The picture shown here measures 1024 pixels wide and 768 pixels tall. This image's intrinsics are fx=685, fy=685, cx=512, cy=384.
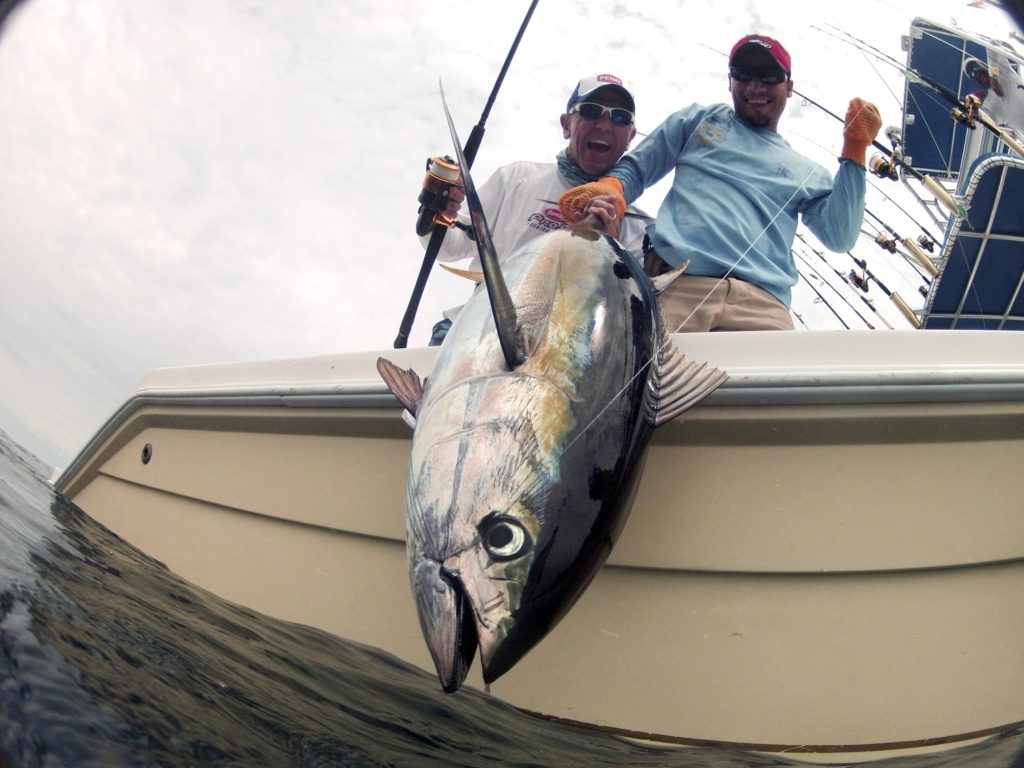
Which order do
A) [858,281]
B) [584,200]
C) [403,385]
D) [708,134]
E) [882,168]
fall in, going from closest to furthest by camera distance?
[403,385], [584,200], [708,134], [882,168], [858,281]

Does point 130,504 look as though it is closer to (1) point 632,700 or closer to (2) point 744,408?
(1) point 632,700

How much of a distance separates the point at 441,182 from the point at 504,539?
1808mm

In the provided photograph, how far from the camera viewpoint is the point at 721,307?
2.08 m

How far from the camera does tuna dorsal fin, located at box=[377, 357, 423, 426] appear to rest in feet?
4.78

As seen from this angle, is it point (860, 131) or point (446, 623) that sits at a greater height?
point (860, 131)

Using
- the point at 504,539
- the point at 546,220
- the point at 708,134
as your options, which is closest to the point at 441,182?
the point at 546,220

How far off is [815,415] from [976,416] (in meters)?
0.34

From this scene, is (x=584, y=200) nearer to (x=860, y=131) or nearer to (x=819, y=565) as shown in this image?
(x=860, y=131)

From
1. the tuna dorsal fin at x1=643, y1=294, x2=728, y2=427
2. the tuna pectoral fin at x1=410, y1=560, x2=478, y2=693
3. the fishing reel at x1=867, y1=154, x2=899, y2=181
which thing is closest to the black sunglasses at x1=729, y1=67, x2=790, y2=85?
the tuna dorsal fin at x1=643, y1=294, x2=728, y2=427

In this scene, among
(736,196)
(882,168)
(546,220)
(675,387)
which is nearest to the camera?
(675,387)

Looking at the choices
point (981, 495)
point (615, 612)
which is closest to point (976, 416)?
point (981, 495)

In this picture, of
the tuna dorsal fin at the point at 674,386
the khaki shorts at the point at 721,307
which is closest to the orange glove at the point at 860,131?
the khaki shorts at the point at 721,307

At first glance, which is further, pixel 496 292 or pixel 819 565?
pixel 819 565

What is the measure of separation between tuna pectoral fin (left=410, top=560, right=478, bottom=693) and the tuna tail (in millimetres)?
402
